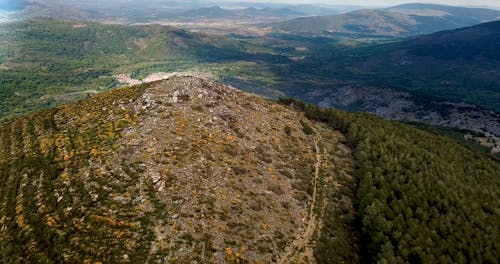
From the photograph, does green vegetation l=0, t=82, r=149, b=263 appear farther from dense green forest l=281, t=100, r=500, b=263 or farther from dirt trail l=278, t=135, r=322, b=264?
dense green forest l=281, t=100, r=500, b=263

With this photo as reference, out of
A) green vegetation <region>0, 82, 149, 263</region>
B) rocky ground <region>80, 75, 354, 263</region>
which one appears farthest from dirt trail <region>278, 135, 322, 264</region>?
green vegetation <region>0, 82, 149, 263</region>

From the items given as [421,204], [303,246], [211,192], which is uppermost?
[211,192]

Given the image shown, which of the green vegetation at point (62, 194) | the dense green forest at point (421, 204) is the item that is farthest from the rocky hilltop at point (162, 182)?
the dense green forest at point (421, 204)

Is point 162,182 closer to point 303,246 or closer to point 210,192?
point 210,192

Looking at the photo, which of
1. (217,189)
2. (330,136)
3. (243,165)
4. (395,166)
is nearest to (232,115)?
(243,165)

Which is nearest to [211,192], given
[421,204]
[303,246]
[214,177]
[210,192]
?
[210,192]

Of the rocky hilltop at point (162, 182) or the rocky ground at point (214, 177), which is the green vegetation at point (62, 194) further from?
the rocky ground at point (214, 177)

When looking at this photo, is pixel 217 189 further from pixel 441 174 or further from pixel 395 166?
pixel 441 174
